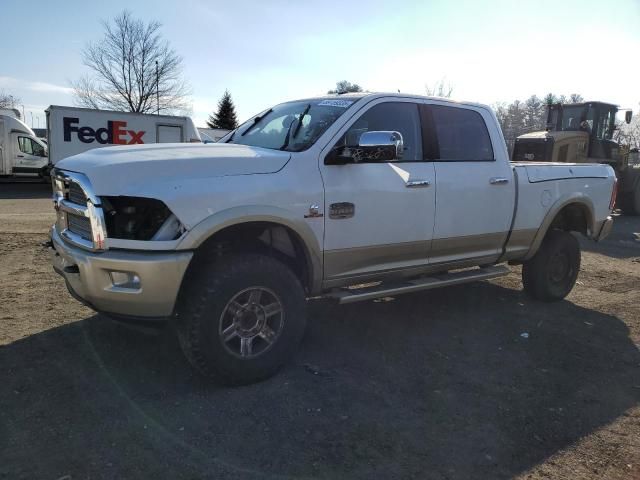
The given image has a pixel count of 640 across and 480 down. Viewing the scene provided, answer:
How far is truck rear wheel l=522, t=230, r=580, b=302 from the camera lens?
5.91m

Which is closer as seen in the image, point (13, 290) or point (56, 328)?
point (56, 328)

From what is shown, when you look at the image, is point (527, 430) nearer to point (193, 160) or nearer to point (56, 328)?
point (193, 160)

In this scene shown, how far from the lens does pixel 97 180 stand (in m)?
3.26

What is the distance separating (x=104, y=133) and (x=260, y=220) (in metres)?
18.4

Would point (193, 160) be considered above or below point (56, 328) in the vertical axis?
above

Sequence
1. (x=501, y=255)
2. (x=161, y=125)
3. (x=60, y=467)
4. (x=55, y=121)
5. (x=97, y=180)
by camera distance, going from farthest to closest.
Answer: (x=161, y=125), (x=55, y=121), (x=501, y=255), (x=97, y=180), (x=60, y=467)

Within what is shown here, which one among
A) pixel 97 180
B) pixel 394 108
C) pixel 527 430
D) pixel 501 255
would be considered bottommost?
pixel 527 430

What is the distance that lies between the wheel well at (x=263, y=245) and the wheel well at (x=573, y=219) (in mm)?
3415

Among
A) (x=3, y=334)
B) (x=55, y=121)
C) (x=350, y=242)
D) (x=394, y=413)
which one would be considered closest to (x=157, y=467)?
(x=394, y=413)

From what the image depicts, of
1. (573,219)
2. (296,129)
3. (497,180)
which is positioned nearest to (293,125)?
(296,129)

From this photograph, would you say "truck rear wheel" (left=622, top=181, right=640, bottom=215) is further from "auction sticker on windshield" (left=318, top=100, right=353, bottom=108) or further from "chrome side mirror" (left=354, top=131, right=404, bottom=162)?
"auction sticker on windshield" (left=318, top=100, right=353, bottom=108)

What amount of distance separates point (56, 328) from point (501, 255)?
4.34 m

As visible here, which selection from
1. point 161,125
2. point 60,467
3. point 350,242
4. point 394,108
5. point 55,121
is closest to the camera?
point 60,467

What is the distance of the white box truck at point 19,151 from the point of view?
1955 cm
